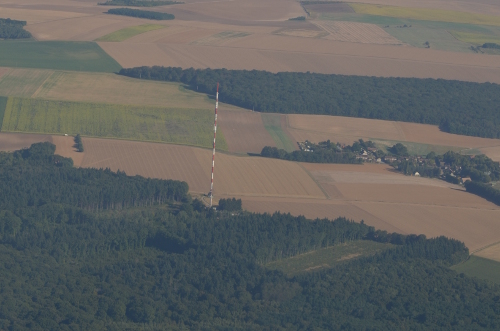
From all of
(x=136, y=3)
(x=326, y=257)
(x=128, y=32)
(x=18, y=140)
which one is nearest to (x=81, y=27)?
(x=128, y=32)

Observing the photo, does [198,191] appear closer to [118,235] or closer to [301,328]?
[118,235]

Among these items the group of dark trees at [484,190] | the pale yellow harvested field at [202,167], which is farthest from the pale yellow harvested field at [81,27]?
the group of dark trees at [484,190]

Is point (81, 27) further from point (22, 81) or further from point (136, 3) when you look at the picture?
point (22, 81)

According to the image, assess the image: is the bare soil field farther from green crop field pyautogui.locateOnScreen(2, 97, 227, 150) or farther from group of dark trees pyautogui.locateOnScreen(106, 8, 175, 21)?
group of dark trees pyautogui.locateOnScreen(106, 8, 175, 21)

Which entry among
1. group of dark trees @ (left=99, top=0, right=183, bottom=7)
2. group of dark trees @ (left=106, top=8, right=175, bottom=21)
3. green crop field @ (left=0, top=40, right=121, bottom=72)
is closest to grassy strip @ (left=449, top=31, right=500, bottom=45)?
group of dark trees @ (left=106, top=8, right=175, bottom=21)

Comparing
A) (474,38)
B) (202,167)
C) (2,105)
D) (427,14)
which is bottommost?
(202,167)

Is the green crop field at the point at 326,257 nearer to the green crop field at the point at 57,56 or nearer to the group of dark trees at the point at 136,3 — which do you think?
the green crop field at the point at 57,56
